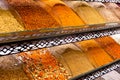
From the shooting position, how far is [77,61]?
2.01 metres

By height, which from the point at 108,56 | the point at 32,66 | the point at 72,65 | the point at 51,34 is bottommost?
the point at 108,56

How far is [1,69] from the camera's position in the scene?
56.0 inches

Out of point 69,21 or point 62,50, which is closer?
point 62,50

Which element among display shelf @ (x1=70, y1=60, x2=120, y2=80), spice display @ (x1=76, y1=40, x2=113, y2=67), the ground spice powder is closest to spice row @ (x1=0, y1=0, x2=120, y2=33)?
the ground spice powder

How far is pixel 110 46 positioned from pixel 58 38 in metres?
1.23

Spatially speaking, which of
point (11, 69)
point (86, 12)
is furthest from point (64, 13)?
point (11, 69)

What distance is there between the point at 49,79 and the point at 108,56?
101 cm

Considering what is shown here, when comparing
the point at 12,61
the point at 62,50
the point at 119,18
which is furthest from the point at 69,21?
the point at 119,18

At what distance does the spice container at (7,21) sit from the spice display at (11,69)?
0.69ft

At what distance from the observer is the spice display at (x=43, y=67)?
1566 millimetres

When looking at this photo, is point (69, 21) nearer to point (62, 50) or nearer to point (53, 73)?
point (62, 50)

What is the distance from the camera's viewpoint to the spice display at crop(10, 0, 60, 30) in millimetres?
1790

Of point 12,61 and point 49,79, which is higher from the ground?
point 12,61

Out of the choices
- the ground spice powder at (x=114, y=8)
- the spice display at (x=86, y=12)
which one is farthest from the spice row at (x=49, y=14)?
the ground spice powder at (x=114, y=8)
